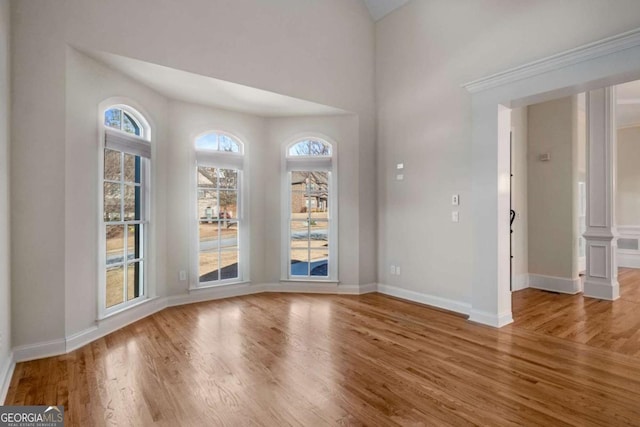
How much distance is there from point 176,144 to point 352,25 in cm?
319

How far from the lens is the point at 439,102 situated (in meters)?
4.37

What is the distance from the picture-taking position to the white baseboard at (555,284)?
507cm

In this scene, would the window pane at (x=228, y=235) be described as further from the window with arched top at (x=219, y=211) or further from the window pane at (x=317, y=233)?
the window pane at (x=317, y=233)

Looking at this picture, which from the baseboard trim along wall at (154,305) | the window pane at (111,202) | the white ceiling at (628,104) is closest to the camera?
the baseboard trim along wall at (154,305)

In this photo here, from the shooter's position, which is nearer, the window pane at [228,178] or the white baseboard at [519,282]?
the window pane at [228,178]

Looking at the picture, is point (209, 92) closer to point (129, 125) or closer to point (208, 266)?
point (129, 125)

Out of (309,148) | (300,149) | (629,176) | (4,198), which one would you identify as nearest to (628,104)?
(629,176)

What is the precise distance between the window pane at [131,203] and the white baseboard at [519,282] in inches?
220

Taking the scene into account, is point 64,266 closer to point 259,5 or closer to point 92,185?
point 92,185

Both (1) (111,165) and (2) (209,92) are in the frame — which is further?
(2) (209,92)

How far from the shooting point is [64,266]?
2.99m

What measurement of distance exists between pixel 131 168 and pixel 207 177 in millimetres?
1052

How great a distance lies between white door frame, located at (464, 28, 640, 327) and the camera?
3.30 m

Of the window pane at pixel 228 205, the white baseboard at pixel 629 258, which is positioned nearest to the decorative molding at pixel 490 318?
the window pane at pixel 228 205
